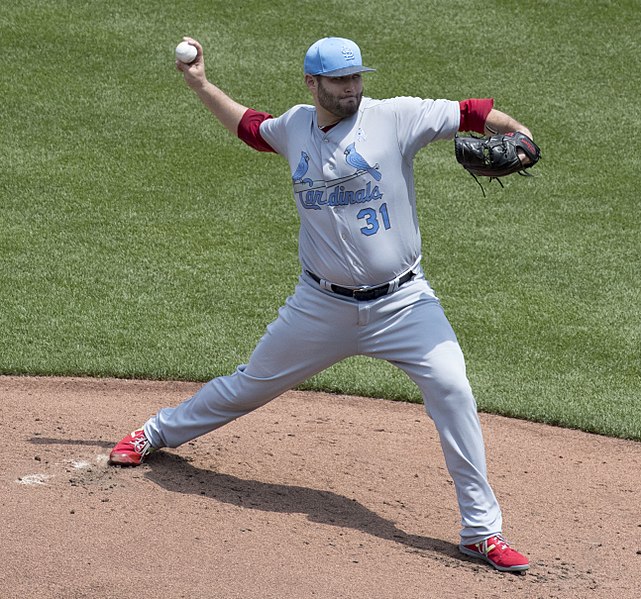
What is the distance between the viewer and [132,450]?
5.21m

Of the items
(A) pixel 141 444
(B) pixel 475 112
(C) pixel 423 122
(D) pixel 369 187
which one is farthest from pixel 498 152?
(A) pixel 141 444

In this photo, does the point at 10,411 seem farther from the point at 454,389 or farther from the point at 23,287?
the point at 454,389

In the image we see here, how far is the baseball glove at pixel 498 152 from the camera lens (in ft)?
14.8

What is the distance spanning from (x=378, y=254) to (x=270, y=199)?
14.4ft

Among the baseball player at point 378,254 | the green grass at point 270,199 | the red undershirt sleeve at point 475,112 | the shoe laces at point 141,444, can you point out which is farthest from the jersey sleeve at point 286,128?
the green grass at point 270,199

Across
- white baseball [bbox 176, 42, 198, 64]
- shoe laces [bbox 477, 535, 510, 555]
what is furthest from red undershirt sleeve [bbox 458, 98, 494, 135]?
shoe laces [bbox 477, 535, 510, 555]

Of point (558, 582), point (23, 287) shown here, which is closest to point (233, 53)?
point (23, 287)

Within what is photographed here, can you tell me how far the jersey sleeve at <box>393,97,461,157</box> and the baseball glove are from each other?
0.27ft

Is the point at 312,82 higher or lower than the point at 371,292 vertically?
higher

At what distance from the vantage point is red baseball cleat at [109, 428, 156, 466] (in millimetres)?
5191

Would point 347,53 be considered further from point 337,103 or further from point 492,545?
point 492,545

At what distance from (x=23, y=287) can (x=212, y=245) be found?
139 cm

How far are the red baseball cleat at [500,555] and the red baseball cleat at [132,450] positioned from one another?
5.13 feet

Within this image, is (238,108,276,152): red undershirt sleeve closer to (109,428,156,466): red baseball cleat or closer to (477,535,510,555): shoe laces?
(109,428,156,466): red baseball cleat
